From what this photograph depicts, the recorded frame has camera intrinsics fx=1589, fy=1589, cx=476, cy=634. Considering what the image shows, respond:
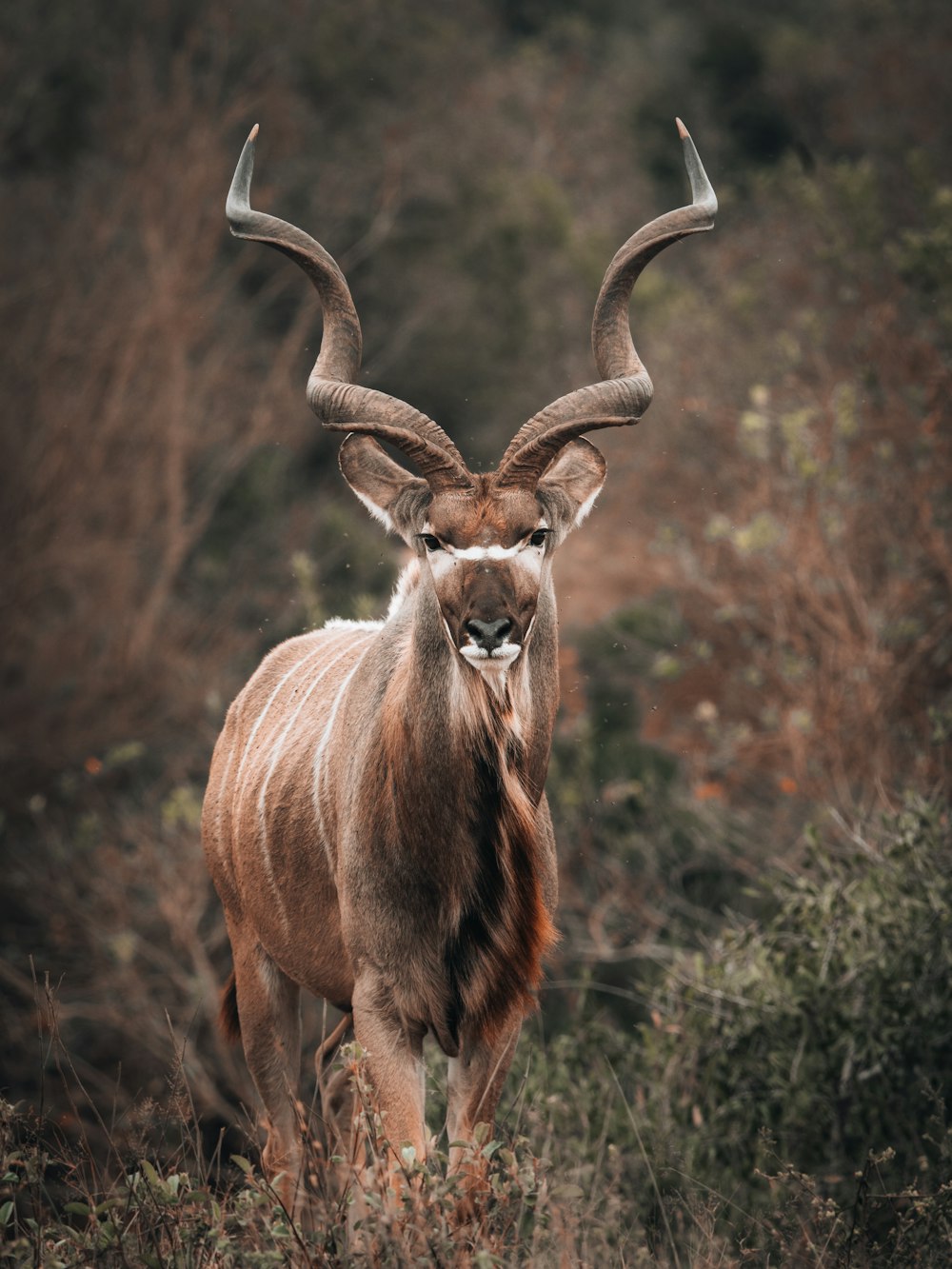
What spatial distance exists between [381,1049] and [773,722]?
18.1ft

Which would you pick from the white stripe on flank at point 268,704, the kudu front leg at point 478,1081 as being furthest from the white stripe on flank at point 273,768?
the kudu front leg at point 478,1081

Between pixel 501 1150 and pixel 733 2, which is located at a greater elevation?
pixel 733 2

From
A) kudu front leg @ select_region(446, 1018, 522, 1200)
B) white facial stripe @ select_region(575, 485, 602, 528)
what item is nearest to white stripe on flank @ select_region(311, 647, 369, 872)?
kudu front leg @ select_region(446, 1018, 522, 1200)

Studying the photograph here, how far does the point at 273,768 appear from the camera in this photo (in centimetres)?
508

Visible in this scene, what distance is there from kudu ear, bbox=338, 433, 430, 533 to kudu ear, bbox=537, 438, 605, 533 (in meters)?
0.40

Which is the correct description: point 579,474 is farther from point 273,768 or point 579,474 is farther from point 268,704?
point 268,704

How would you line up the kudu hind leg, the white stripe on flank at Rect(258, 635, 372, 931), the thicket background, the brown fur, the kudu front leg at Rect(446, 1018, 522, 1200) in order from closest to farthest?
the kudu front leg at Rect(446, 1018, 522, 1200) → the white stripe on flank at Rect(258, 635, 372, 931) → the kudu hind leg → the brown fur → the thicket background

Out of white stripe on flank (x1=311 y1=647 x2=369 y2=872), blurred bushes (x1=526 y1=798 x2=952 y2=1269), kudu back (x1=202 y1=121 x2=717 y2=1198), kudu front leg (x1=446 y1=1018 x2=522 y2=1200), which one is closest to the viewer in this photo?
kudu back (x1=202 y1=121 x2=717 y2=1198)

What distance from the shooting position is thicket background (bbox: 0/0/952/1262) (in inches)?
236

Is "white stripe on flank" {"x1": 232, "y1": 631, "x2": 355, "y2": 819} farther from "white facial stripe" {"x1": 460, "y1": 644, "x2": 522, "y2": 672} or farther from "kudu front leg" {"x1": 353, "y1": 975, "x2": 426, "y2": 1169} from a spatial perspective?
"white facial stripe" {"x1": 460, "y1": 644, "x2": 522, "y2": 672}

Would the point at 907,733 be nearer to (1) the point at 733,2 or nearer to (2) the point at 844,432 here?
(2) the point at 844,432

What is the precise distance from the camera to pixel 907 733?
776 centimetres

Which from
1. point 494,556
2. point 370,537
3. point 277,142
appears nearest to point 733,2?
point 277,142

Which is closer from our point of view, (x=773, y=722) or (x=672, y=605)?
(x=773, y=722)
